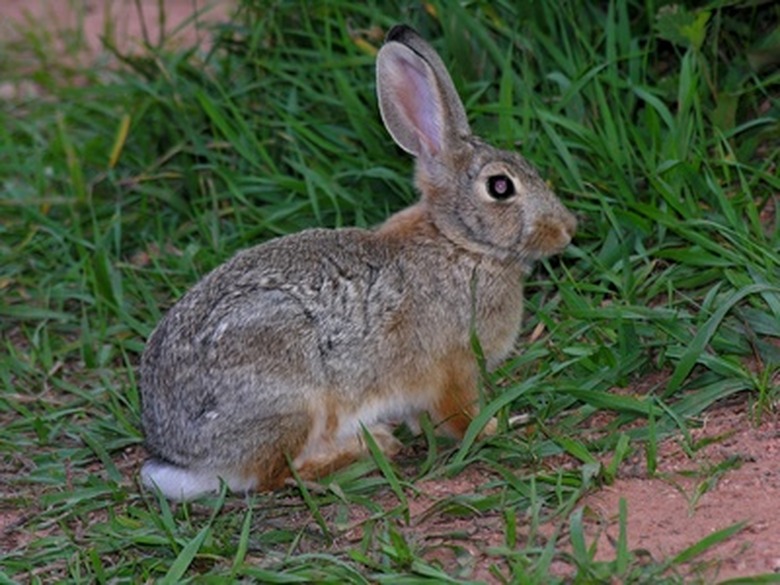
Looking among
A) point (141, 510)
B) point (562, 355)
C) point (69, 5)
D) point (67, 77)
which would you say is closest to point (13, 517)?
point (141, 510)

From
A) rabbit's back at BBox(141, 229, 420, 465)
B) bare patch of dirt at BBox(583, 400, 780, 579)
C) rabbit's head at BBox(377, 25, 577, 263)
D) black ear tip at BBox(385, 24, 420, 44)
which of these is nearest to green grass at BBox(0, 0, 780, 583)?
bare patch of dirt at BBox(583, 400, 780, 579)

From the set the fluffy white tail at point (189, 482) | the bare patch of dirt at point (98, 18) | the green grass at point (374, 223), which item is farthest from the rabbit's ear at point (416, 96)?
the bare patch of dirt at point (98, 18)

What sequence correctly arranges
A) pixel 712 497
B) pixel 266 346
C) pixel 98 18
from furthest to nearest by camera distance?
1. pixel 98 18
2. pixel 266 346
3. pixel 712 497

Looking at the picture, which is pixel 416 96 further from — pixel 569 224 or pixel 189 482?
pixel 189 482

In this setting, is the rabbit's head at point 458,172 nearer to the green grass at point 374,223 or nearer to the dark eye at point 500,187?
the dark eye at point 500,187

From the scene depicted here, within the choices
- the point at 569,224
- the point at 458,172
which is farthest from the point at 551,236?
the point at 458,172

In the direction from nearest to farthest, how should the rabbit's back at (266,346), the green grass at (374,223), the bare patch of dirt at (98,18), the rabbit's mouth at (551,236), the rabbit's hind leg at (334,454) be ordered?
the green grass at (374,223) → the rabbit's back at (266,346) → the rabbit's hind leg at (334,454) → the rabbit's mouth at (551,236) → the bare patch of dirt at (98,18)

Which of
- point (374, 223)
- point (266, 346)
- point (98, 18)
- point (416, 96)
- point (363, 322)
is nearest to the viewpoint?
point (266, 346)

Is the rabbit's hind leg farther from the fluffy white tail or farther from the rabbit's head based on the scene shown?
the rabbit's head
